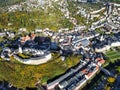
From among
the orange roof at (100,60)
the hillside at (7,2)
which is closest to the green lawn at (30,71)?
the orange roof at (100,60)

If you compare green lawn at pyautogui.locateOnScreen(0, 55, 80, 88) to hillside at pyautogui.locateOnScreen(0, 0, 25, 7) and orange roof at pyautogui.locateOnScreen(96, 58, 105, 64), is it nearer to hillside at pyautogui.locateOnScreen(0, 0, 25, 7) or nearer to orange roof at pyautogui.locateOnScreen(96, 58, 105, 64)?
orange roof at pyautogui.locateOnScreen(96, 58, 105, 64)

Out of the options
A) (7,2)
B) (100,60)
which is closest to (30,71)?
(100,60)

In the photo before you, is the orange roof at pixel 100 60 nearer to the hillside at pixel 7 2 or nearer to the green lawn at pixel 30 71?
the green lawn at pixel 30 71

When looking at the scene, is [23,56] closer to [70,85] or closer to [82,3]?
[70,85]

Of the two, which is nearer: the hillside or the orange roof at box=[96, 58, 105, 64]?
the orange roof at box=[96, 58, 105, 64]

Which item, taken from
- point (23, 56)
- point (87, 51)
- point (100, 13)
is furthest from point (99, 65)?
point (100, 13)

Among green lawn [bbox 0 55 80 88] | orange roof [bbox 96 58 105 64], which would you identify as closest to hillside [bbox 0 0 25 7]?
green lawn [bbox 0 55 80 88]

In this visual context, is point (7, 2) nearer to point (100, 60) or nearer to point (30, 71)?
point (30, 71)

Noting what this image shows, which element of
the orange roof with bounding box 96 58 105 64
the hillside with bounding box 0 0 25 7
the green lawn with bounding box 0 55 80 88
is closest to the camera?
the green lawn with bounding box 0 55 80 88
